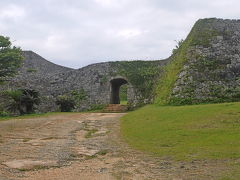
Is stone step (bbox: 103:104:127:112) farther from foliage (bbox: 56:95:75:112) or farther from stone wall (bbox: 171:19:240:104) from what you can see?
stone wall (bbox: 171:19:240:104)

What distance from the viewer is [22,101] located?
2234 centimetres

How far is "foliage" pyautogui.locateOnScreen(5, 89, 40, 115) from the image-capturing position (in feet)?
71.8

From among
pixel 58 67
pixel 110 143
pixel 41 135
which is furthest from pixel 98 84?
pixel 110 143

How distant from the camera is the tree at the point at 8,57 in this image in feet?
51.7

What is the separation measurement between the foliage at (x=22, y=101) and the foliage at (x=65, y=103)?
7.25 ft

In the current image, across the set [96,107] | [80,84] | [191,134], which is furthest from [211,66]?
[191,134]

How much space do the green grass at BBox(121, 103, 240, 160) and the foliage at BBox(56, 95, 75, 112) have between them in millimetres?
11496

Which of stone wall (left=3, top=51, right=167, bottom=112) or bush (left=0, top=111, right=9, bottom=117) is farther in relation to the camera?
stone wall (left=3, top=51, right=167, bottom=112)

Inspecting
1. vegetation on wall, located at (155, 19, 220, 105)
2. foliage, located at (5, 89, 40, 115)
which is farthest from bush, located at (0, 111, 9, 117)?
vegetation on wall, located at (155, 19, 220, 105)

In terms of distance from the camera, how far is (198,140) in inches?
368

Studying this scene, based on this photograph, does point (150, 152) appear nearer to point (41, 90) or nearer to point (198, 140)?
point (198, 140)

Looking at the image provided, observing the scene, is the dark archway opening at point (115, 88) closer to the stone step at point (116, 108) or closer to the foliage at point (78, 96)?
the foliage at point (78, 96)

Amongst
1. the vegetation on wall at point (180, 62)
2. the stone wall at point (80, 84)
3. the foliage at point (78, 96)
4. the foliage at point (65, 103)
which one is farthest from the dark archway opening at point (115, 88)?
the vegetation on wall at point (180, 62)

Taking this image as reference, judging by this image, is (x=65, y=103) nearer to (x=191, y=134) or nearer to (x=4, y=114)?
(x=4, y=114)
